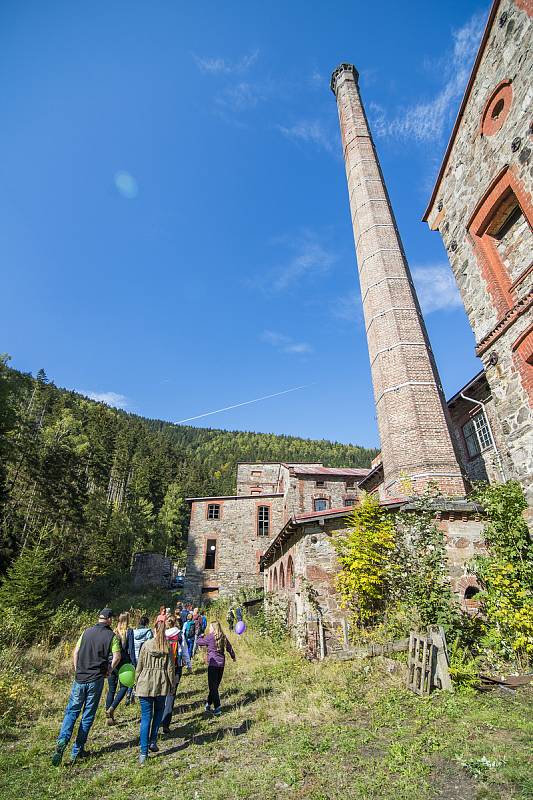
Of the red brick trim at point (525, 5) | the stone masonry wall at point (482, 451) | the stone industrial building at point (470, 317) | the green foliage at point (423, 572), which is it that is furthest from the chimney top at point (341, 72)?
the green foliage at point (423, 572)

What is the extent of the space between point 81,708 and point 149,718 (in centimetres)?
95

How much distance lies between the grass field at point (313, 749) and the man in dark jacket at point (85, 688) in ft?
0.82

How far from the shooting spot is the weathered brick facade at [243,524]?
25719 mm

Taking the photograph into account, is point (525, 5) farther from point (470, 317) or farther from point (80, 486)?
point (80, 486)

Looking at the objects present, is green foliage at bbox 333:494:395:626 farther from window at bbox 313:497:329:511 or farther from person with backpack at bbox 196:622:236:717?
window at bbox 313:497:329:511

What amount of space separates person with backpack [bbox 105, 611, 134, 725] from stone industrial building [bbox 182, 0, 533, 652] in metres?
4.33

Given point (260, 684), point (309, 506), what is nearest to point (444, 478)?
point (260, 684)

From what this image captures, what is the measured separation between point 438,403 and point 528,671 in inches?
316

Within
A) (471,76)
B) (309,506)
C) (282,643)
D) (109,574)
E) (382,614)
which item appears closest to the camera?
(471,76)

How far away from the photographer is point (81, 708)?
16.3 ft

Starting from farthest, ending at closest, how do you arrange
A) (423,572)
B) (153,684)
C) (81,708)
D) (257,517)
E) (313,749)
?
(257,517) < (423,572) < (81,708) < (153,684) < (313,749)

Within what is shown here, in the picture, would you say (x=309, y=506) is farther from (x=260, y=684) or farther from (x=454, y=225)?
(x=454, y=225)

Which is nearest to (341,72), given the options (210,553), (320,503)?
(320,503)

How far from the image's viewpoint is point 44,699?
7.74m
